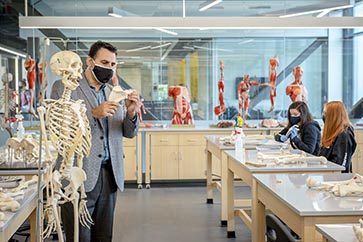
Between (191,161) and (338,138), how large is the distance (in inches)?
130

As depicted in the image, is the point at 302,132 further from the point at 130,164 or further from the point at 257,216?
the point at 130,164

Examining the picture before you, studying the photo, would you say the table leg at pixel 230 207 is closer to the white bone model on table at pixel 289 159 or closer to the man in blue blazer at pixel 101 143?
the white bone model on table at pixel 289 159

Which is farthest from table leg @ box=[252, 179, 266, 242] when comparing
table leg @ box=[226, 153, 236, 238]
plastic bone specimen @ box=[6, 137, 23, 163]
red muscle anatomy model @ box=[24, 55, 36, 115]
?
red muscle anatomy model @ box=[24, 55, 36, 115]

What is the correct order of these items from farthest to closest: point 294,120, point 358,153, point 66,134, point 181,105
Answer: point 181,105 → point 358,153 → point 294,120 → point 66,134

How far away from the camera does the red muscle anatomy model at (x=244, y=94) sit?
25.2 ft

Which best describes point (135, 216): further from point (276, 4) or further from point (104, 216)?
point (276, 4)

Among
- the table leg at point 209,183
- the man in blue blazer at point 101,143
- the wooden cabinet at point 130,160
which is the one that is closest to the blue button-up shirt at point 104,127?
the man in blue blazer at point 101,143

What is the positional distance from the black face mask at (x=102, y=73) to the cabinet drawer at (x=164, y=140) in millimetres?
4613

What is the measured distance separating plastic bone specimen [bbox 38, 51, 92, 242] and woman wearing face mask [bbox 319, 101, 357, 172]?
8.77 ft

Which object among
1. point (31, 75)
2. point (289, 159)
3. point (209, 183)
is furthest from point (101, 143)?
point (31, 75)

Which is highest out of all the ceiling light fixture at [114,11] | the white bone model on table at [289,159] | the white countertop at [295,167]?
the ceiling light fixture at [114,11]

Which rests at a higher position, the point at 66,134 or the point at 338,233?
the point at 66,134

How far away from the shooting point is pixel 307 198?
2.65 metres

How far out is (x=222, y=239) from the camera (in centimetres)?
479
